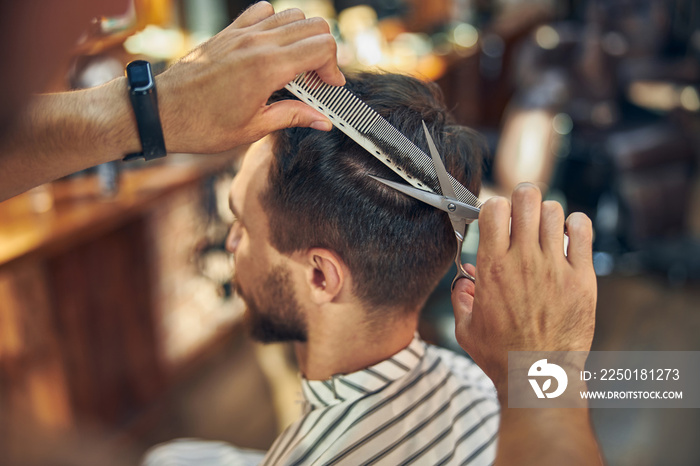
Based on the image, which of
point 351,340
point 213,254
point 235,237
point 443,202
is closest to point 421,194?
point 443,202

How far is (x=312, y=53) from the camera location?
0.78 meters

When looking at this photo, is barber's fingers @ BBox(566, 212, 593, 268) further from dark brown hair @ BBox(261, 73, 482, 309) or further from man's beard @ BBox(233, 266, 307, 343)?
man's beard @ BBox(233, 266, 307, 343)

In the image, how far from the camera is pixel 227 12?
3393 millimetres

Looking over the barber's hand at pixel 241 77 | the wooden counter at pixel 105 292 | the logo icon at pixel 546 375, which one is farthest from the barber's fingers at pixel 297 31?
the wooden counter at pixel 105 292

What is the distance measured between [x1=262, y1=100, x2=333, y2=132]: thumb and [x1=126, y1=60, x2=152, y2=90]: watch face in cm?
17

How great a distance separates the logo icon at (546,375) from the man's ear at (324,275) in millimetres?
409

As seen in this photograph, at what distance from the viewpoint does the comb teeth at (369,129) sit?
86cm

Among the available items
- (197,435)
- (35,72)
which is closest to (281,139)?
(35,72)

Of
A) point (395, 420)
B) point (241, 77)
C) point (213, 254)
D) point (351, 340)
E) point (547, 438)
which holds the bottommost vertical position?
point (213, 254)

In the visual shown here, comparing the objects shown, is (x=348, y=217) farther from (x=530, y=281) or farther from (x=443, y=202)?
(x=530, y=281)

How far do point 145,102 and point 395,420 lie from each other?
0.70m

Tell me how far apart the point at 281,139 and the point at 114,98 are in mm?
316

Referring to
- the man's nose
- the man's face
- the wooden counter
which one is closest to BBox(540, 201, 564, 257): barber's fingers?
the man's face

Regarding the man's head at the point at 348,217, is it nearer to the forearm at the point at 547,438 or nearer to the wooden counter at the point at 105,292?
the forearm at the point at 547,438
